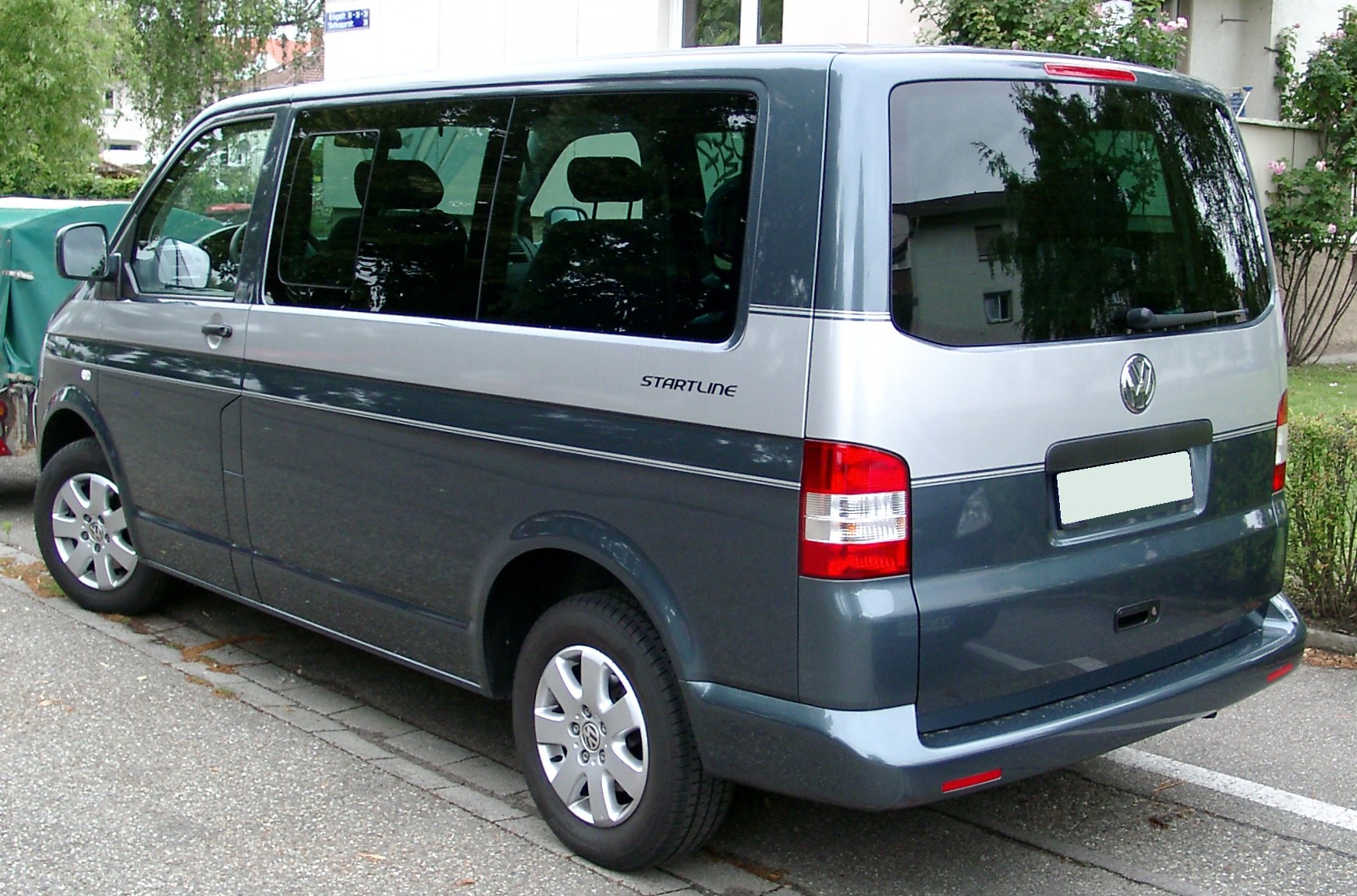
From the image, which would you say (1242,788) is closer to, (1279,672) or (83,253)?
(1279,672)

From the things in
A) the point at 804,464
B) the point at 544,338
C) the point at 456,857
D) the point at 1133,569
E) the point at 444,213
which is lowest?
the point at 456,857

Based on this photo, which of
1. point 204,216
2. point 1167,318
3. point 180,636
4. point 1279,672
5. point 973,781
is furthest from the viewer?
point 180,636

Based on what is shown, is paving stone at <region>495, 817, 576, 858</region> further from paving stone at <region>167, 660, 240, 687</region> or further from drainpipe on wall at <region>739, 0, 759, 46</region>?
drainpipe on wall at <region>739, 0, 759, 46</region>

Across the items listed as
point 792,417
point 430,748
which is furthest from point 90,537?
point 792,417

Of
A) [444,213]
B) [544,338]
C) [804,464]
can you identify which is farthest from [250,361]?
[804,464]

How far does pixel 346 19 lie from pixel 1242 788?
14025 mm

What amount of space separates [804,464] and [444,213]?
5.13ft

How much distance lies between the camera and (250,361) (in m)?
4.90

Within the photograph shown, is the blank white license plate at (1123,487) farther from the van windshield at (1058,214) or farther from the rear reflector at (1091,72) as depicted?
the rear reflector at (1091,72)

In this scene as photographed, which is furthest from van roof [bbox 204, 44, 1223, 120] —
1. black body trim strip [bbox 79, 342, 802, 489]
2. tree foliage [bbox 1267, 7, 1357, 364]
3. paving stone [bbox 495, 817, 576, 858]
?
tree foliage [bbox 1267, 7, 1357, 364]

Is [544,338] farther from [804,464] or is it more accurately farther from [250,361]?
[250,361]

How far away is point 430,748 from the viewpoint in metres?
4.78

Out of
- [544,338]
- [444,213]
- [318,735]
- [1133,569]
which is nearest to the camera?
[1133,569]

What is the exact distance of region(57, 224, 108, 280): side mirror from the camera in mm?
5586
